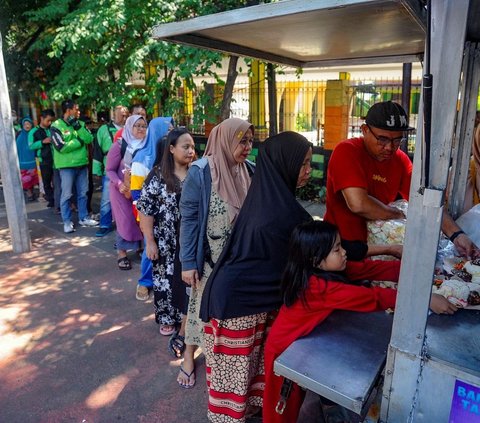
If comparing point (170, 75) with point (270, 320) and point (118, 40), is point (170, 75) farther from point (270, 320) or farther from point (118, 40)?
point (270, 320)

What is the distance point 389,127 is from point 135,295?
3005 mm

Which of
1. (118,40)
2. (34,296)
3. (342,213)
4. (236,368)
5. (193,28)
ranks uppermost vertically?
(118,40)

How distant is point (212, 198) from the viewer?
7.81 feet

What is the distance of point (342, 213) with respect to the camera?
2.36 metres

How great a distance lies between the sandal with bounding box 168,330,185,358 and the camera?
3156 mm

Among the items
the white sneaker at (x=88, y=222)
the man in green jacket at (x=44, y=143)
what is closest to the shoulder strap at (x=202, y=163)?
the white sneaker at (x=88, y=222)

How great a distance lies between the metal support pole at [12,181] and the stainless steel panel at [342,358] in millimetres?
4807

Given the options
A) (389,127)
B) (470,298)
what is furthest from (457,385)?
(389,127)

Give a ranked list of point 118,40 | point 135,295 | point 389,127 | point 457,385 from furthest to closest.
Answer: point 118,40 → point 135,295 → point 389,127 → point 457,385

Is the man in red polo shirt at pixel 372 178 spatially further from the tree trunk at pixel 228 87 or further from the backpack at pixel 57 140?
the backpack at pixel 57 140

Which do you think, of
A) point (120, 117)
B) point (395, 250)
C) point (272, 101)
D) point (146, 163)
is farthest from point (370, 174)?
point (272, 101)

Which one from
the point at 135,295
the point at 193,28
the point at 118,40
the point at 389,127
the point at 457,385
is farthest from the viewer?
the point at 118,40

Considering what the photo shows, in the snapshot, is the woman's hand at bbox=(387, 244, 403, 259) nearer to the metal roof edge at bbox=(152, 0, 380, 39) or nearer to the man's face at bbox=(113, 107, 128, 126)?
the metal roof edge at bbox=(152, 0, 380, 39)

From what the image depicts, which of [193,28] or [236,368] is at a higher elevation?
[193,28]
